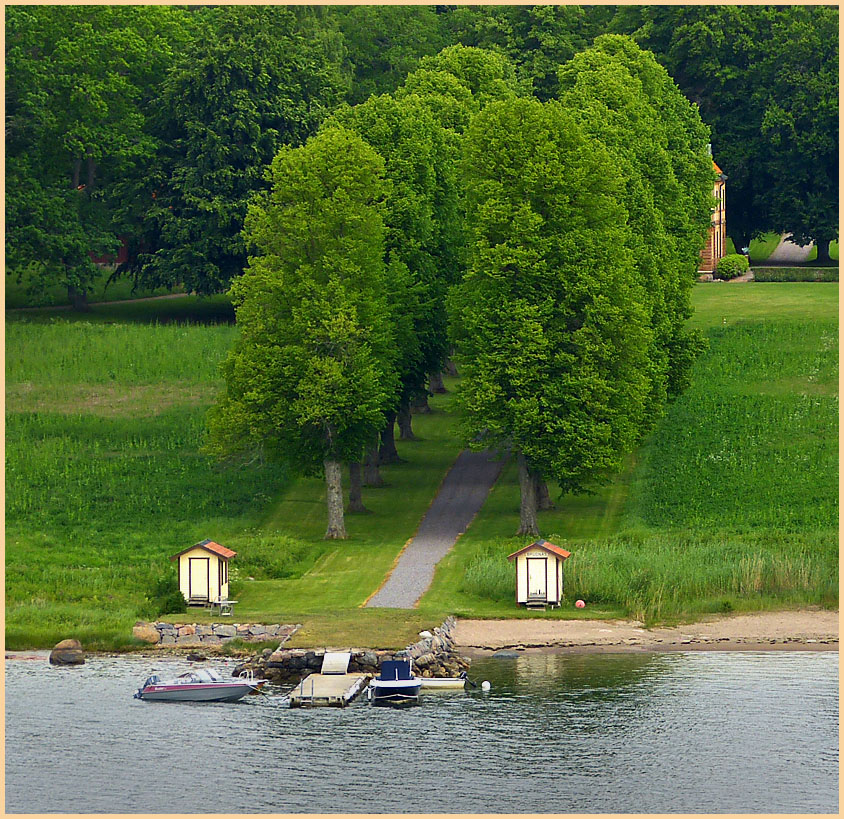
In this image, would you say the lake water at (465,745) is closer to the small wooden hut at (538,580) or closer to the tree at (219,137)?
the small wooden hut at (538,580)

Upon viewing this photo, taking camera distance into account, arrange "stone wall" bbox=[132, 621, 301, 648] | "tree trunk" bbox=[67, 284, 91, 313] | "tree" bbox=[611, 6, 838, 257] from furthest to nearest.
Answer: "tree" bbox=[611, 6, 838, 257] < "tree trunk" bbox=[67, 284, 91, 313] < "stone wall" bbox=[132, 621, 301, 648]

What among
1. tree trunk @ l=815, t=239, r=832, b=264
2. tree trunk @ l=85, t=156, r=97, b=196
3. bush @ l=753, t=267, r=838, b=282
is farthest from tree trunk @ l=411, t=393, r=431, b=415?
tree trunk @ l=815, t=239, r=832, b=264

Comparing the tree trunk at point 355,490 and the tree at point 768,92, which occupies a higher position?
the tree at point 768,92

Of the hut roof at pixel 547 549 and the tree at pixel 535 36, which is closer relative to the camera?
the hut roof at pixel 547 549

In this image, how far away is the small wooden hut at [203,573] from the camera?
213 ft

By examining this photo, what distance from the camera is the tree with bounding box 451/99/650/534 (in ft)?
243

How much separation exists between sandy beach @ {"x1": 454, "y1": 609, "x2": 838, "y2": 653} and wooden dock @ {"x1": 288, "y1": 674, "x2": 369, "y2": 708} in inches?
211

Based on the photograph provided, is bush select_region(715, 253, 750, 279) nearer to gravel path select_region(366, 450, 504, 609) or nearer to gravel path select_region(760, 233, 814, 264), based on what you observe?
gravel path select_region(760, 233, 814, 264)

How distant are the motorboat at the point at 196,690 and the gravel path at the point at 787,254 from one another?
95.1m

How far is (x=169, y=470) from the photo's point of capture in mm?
85188

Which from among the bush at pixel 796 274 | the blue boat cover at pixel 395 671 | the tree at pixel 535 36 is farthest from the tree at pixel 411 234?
the bush at pixel 796 274

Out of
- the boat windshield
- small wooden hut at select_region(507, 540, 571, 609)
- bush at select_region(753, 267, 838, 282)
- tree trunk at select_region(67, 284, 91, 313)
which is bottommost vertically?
the boat windshield

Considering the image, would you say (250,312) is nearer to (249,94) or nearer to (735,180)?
(249,94)

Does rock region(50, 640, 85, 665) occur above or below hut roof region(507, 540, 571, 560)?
below
